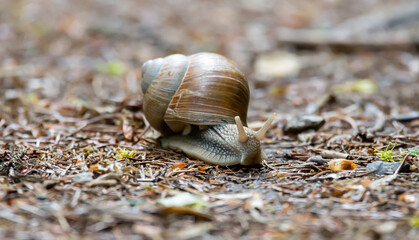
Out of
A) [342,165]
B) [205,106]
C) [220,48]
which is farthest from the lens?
[220,48]

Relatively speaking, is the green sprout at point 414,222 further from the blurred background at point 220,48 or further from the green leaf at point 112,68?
the green leaf at point 112,68

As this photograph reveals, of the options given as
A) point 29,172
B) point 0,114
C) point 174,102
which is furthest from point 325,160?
point 0,114

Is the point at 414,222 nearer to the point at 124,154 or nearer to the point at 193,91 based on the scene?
the point at 193,91

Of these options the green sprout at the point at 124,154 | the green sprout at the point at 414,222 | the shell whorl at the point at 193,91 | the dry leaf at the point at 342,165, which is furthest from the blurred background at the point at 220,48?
the green sprout at the point at 414,222

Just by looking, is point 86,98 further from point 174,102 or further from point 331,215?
point 331,215

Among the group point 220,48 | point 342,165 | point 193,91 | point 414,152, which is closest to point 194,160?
point 193,91

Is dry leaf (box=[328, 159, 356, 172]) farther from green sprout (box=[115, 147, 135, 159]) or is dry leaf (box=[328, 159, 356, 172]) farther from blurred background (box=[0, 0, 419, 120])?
blurred background (box=[0, 0, 419, 120])

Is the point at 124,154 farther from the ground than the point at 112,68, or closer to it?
closer to it
